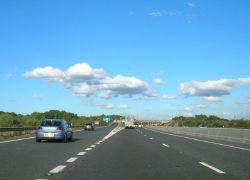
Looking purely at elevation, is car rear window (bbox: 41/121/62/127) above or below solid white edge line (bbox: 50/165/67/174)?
above

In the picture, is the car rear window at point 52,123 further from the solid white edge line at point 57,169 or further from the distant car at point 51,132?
the solid white edge line at point 57,169

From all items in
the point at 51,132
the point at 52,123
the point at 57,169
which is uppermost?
the point at 52,123

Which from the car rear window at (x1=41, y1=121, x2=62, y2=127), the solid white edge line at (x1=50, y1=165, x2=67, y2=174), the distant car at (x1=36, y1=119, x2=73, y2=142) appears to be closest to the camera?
the solid white edge line at (x1=50, y1=165, x2=67, y2=174)

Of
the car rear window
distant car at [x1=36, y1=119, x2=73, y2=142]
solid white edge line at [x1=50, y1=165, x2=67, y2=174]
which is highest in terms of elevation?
the car rear window

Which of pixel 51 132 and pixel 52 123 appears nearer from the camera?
pixel 51 132

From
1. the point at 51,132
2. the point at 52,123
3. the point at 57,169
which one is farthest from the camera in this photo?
the point at 52,123

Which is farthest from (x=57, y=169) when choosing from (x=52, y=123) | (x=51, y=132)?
(x=52, y=123)

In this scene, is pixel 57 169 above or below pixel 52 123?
below

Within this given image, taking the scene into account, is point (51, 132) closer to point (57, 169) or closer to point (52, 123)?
point (52, 123)

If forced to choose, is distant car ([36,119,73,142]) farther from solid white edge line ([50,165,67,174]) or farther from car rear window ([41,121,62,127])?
solid white edge line ([50,165,67,174])

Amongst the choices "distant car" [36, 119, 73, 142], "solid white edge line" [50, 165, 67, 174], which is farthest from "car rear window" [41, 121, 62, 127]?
"solid white edge line" [50, 165, 67, 174]

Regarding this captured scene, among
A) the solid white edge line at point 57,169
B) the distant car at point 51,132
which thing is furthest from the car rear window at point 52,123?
the solid white edge line at point 57,169

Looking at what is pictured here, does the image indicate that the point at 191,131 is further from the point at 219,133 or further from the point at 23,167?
the point at 23,167

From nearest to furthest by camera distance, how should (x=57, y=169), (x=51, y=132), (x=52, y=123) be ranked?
1. (x=57, y=169)
2. (x=51, y=132)
3. (x=52, y=123)
